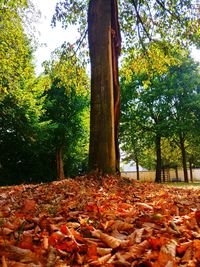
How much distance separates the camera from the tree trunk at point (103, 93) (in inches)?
249

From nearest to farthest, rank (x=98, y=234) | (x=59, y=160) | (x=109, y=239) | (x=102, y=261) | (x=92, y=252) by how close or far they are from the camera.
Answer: (x=102, y=261) → (x=92, y=252) → (x=109, y=239) → (x=98, y=234) → (x=59, y=160)

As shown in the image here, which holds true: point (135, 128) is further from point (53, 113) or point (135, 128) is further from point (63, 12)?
point (63, 12)

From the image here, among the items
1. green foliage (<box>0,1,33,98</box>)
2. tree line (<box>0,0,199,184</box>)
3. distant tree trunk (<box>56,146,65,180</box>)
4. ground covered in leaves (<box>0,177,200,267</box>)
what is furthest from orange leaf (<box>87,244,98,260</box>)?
distant tree trunk (<box>56,146,65,180</box>)

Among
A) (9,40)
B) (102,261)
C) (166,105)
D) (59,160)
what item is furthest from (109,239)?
(166,105)

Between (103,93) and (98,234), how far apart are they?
4.36 metres

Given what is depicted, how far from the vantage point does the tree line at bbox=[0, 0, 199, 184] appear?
22.1 feet

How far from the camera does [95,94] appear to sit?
21.6ft

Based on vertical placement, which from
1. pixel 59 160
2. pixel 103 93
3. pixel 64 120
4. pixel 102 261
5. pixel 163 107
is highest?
pixel 163 107

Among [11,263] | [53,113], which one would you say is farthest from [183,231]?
[53,113]

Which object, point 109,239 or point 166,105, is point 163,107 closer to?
point 166,105

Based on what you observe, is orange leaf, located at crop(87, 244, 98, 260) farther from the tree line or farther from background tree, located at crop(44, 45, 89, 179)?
background tree, located at crop(44, 45, 89, 179)

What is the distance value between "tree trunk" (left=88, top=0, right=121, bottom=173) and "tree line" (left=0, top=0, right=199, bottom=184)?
2 centimetres

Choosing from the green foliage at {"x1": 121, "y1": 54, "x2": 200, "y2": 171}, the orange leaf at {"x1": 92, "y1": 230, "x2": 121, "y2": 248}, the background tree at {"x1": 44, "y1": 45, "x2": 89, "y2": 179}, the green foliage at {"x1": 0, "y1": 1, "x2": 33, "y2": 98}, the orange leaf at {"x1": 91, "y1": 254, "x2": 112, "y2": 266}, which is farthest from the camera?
the green foliage at {"x1": 121, "y1": 54, "x2": 200, "y2": 171}

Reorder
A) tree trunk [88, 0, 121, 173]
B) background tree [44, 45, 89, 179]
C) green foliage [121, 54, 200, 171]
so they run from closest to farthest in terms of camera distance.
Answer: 1. tree trunk [88, 0, 121, 173]
2. background tree [44, 45, 89, 179]
3. green foliage [121, 54, 200, 171]
